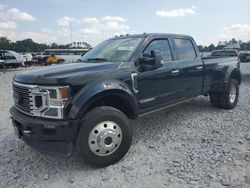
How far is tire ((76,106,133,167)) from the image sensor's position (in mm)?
3514

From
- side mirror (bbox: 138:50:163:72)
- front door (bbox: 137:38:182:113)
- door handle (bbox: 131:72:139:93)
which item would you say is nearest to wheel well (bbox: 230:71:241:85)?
front door (bbox: 137:38:182:113)

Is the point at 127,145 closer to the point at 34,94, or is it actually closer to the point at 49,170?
the point at 49,170

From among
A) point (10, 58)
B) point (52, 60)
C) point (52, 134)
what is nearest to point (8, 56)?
point (10, 58)

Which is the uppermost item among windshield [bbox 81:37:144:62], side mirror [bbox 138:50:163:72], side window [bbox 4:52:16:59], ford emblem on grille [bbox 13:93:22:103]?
side window [bbox 4:52:16:59]

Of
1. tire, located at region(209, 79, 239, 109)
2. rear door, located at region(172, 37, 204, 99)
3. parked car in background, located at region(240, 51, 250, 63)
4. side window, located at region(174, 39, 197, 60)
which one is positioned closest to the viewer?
rear door, located at region(172, 37, 204, 99)

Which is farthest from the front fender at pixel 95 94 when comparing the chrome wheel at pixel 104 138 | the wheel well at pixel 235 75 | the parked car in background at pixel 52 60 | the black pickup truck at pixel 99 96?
the parked car in background at pixel 52 60

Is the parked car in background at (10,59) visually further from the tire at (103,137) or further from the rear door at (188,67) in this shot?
the tire at (103,137)

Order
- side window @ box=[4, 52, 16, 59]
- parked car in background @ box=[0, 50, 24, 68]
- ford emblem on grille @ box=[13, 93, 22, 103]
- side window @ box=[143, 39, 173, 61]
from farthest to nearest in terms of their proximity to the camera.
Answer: side window @ box=[4, 52, 16, 59] → parked car in background @ box=[0, 50, 24, 68] → side window @ box=[143, 39, 173, 61] → ford emblem on grille @ box=[13, 93, 22, 103]

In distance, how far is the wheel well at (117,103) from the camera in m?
3.90

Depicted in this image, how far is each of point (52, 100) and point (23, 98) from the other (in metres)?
0.62

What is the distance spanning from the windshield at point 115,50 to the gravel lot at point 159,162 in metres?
1.49

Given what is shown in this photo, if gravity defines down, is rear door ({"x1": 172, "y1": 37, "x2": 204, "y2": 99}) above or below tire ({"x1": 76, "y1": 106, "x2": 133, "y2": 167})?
above

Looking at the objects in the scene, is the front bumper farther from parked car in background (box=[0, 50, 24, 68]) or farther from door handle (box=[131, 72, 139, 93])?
parked car in background (box=[0, 50, 24, 68])

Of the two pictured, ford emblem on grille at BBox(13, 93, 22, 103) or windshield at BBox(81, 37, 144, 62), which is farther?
windshield at BBox(81, 37, 144, 62)
